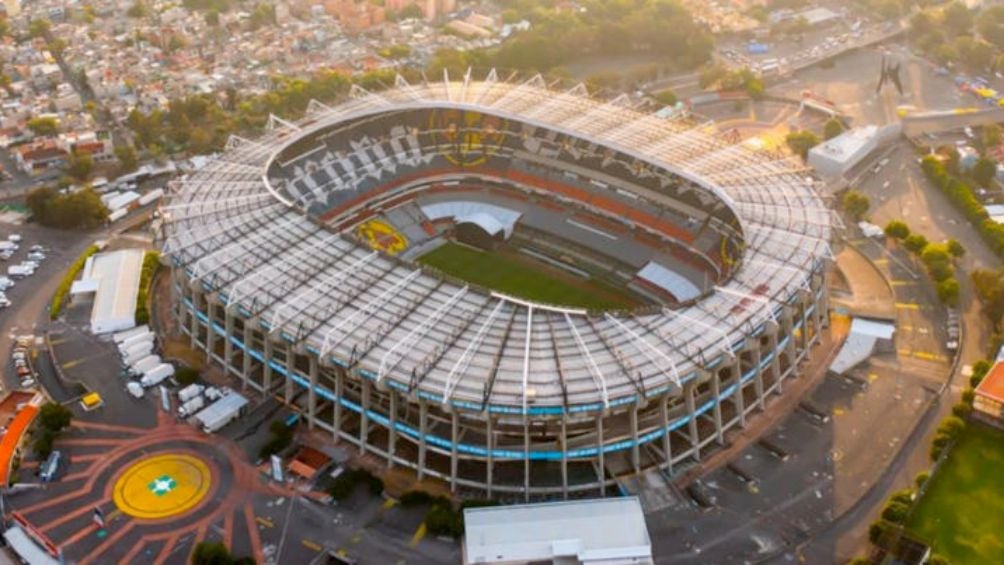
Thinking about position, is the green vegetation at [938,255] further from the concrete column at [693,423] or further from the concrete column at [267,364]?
the concrete column at [267,364]

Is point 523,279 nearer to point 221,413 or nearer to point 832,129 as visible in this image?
point 221,413

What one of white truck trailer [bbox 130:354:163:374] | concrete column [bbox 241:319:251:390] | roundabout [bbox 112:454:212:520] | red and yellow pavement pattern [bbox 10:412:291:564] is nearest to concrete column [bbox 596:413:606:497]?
red and yellow pavement pattern [bbox 10:412:291:564]

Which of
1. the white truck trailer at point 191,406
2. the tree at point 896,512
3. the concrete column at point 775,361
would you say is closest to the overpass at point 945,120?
the concrete column at point 775,361

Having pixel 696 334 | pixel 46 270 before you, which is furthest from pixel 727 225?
pixel 46 270

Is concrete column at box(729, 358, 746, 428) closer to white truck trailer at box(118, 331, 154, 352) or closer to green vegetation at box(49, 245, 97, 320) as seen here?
white truck trailer at box(118, 331, 154, 352)

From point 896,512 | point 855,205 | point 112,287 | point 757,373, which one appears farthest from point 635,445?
Answer: point 112,287
